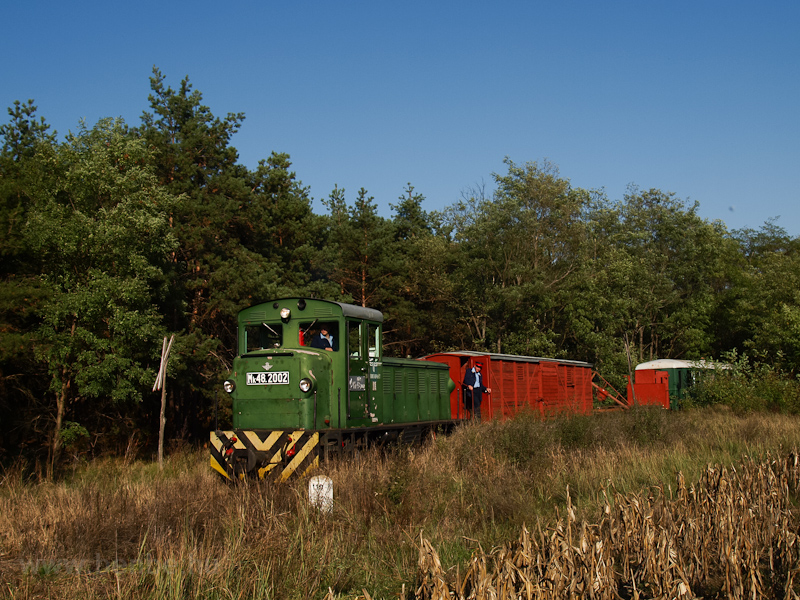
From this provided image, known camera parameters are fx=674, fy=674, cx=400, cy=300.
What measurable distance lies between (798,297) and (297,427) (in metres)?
31.6

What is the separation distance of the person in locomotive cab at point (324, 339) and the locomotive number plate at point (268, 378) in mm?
892

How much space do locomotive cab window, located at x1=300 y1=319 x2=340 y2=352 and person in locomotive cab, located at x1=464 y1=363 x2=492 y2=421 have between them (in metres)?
6.74

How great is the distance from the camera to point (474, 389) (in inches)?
728

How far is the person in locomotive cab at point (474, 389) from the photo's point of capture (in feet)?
60.2

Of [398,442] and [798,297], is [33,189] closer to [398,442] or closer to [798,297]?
[398,442]

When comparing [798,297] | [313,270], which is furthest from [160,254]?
[798,297]

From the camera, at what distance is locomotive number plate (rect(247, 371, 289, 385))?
1188 cm

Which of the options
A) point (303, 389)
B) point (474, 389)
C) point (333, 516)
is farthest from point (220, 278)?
point (333, 516)

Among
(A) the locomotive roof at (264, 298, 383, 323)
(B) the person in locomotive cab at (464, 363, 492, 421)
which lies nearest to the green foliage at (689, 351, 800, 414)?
(B) the person in locomotive cab at (464, 363, 492, 421)

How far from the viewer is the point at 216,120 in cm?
2648

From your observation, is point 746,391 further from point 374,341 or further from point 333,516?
point 333,516

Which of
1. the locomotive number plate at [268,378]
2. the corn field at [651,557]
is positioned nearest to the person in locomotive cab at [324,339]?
the locomotive number plate at [268,378]

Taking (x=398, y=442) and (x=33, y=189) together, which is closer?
(x=398, y=442)

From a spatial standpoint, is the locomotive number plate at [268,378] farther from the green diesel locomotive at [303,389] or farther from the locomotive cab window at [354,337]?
the locomotive cab window at [354,337]
